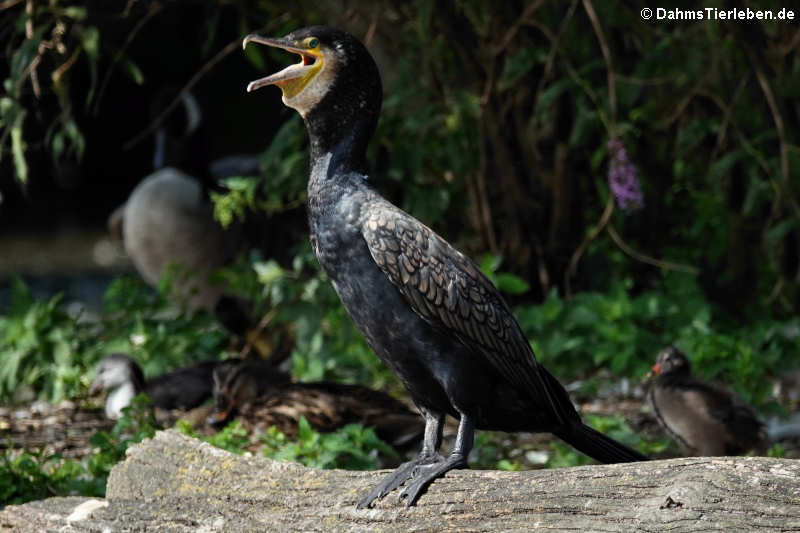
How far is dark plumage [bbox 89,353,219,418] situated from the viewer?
16.8 ft

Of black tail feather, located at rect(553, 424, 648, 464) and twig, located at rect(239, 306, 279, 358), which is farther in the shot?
twig, located at rect(239, 306, 279, 358)

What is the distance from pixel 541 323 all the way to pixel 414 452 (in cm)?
163

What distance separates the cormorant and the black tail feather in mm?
168

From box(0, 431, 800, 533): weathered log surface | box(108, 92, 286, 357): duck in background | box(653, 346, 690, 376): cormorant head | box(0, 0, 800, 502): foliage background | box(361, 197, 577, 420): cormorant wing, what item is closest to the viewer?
box(0, 431, 800, 533): weathered log surface

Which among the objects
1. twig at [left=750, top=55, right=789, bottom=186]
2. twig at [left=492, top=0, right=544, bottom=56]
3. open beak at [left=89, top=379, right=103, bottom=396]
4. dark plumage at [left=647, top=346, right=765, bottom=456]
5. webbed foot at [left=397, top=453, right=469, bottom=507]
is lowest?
open beak at [left=89, top=379, right=103, bottom=396]

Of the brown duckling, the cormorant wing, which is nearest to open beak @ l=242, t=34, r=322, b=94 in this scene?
the cormorant wing

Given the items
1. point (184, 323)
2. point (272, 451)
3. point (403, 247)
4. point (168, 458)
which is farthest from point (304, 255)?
point (403, 247)

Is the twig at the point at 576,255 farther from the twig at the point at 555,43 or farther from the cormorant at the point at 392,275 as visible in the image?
the cormorant at the point at 392,275

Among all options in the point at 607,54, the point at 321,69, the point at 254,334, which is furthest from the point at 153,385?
the point at 321,69

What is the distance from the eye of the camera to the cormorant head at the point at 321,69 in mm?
2852

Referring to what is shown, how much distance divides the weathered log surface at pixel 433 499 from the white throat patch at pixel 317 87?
3.01ft

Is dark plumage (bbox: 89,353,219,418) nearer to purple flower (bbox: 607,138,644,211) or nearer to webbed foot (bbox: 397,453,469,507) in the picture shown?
purple flower (bbox: 607,138,644,211)

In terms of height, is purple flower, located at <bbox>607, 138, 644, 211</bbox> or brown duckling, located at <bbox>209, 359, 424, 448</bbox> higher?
purple flower, located at <bbox>607, 138, 644, 211</bbox>

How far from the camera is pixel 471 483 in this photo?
2666mm
